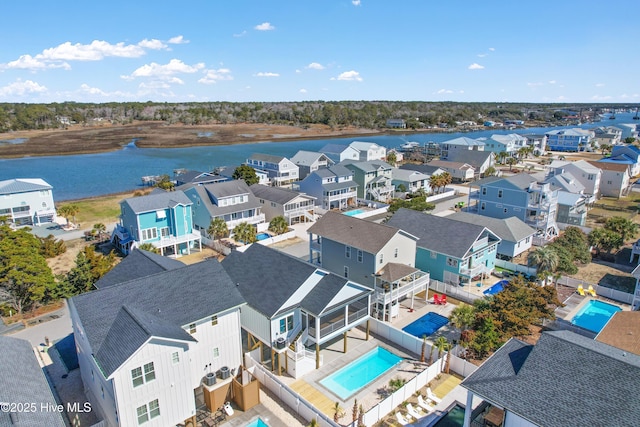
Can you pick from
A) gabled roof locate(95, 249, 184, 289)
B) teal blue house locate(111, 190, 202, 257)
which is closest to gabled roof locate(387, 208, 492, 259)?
gabled roof locate(95, 249, 184, 289)

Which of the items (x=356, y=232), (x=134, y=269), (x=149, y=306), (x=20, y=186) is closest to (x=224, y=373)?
(x=149, y=306)

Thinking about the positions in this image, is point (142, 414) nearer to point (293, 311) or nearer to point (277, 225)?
point (293, 311)

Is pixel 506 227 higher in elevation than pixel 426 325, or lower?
higher

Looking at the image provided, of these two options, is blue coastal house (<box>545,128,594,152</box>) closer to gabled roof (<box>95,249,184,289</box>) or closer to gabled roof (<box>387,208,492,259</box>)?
gabled roof (<box>387,208,492,259</box>)

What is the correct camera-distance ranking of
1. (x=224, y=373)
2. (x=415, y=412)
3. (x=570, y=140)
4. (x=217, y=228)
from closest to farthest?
(x=415, y=412), (x=224, y=373), (x=217, y=228), (x=570, y=140)

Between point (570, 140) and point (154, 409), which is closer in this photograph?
point (154, 409)

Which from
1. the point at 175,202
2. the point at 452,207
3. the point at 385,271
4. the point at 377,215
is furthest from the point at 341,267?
the point at 452,207


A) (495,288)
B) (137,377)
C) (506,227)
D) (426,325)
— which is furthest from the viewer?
(506,227)

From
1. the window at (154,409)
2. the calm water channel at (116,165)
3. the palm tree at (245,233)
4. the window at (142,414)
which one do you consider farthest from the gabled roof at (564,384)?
the calm water channel at (116,165)
